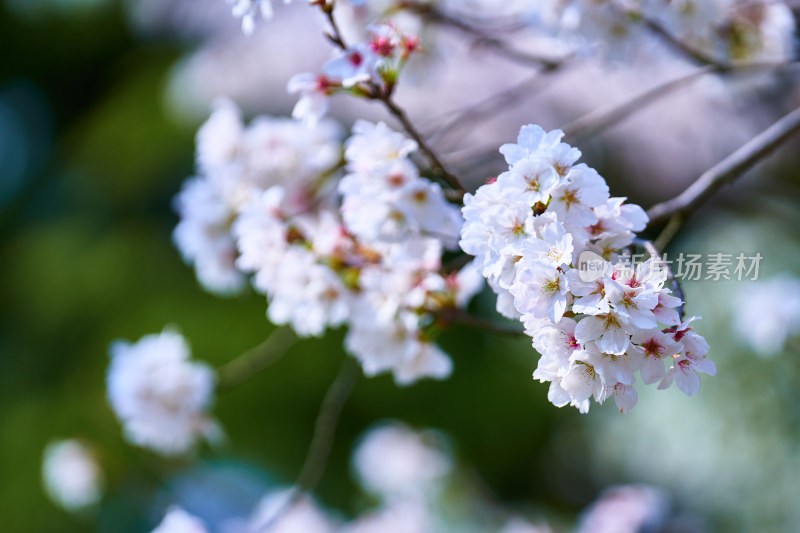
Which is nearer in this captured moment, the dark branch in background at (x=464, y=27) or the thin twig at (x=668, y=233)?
the thin twig at (x=668, y=233)

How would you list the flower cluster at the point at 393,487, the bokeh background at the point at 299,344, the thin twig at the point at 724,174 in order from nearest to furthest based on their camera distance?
1. the thin twig at the point at 724,174
2. the flower cluster at the point at 393,487
3. the bokeh background at the point at 299,344

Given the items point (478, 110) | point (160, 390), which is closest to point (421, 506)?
point (160, 390)

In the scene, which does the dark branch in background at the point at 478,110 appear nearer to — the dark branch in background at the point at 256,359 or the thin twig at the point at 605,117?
the thin twig at the point at 605,117

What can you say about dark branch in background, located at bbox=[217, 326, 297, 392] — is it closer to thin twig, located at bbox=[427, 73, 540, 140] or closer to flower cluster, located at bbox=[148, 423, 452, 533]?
thin twig, located at bbox=[427, 73, 540, 140]

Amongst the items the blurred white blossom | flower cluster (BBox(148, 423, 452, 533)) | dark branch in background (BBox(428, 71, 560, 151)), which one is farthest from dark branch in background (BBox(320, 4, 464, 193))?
the blurred white blossom

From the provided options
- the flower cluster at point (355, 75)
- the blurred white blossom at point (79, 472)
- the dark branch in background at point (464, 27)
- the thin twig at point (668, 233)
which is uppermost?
the flower cluster at point (355, 75)

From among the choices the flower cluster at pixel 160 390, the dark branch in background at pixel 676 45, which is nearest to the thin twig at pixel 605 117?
the dark branch in background at pixel 676 45
